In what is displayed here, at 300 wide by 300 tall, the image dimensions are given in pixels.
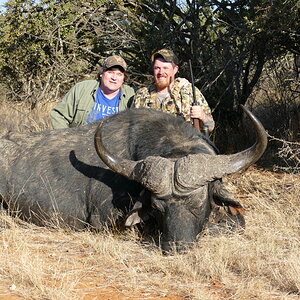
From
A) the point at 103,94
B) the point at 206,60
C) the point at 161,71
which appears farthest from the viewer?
the point at 206,60

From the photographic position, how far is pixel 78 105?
25.0 ft

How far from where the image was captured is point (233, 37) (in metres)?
8.46

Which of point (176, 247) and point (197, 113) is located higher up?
point (197, 113)

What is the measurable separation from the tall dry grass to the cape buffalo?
26cm

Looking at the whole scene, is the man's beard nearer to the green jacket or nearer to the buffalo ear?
the green jacket

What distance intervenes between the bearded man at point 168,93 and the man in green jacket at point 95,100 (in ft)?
1.22

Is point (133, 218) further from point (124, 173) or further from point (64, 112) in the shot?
point (64, 112)

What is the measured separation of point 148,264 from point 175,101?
3181 millimetres

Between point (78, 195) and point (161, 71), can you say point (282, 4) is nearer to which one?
point (161, 71)

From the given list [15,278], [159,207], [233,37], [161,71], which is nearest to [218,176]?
[159,207]

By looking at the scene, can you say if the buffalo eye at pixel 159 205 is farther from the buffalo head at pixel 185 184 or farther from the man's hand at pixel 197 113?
the man's hand at pixel 197 113

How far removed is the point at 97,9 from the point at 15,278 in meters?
6.97

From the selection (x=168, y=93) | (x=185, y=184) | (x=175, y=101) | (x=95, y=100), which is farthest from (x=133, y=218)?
(x=95, y=100)

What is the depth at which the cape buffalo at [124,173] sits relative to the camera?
4.68 m
